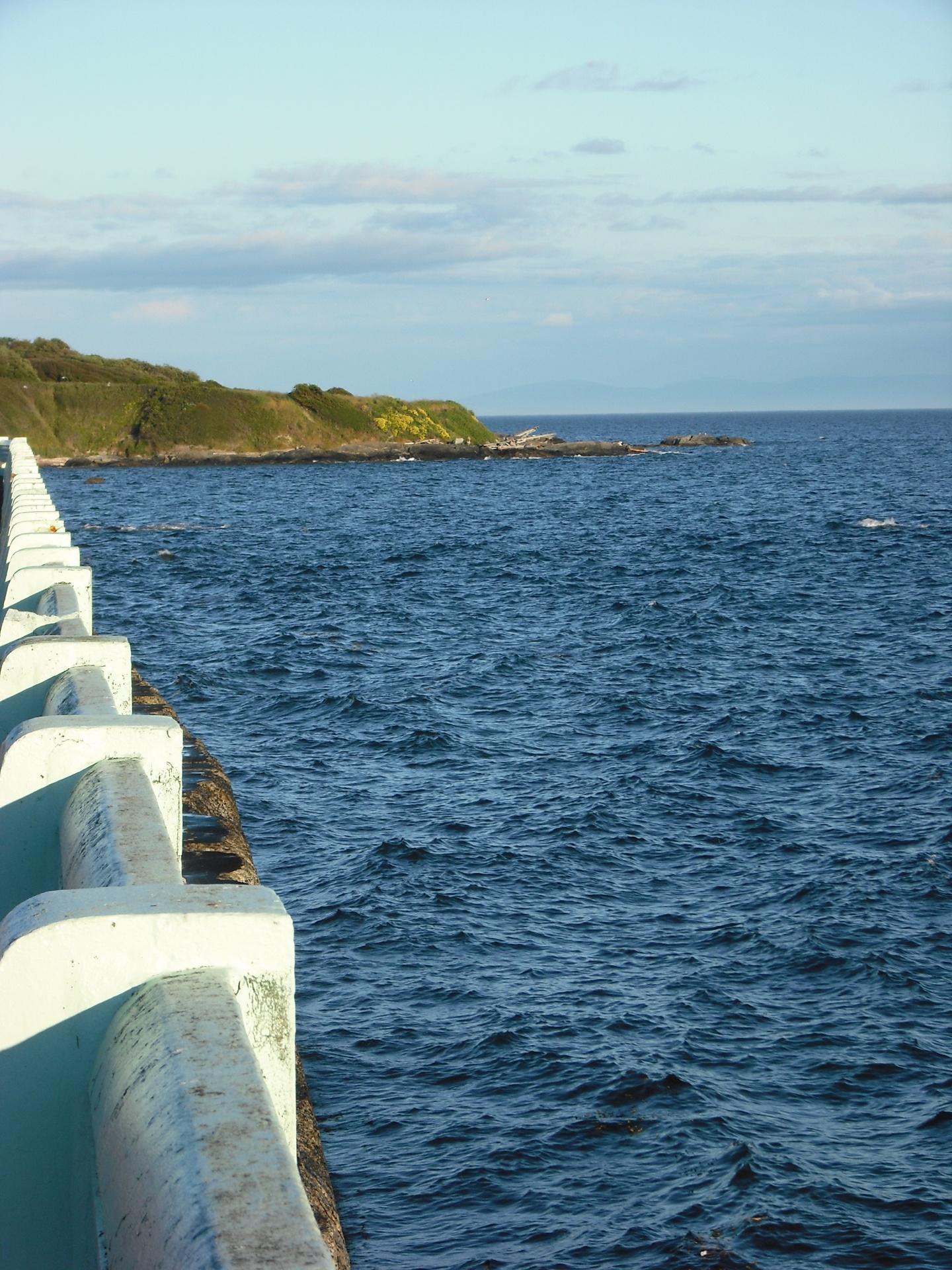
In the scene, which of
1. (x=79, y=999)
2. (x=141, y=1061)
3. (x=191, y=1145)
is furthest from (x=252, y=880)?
(x=191, y=1145)

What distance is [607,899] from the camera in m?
14.7

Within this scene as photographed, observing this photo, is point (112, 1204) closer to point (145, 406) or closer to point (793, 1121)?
point (793, 1121)

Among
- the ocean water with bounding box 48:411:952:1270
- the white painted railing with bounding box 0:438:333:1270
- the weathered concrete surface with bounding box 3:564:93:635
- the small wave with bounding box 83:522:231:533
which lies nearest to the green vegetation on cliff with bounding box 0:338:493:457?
the small wave with bounding box 83:522:231:533

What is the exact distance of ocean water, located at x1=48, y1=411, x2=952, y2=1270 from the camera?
9305 mm

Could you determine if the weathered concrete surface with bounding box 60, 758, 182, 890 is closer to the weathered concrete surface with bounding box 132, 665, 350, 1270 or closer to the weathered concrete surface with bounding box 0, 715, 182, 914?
the weathered concrete surface with bounding box 0, 715, 182, 914

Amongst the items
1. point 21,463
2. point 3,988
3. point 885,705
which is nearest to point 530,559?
point 885,705

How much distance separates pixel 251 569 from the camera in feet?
151

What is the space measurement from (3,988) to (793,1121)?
9198 mm

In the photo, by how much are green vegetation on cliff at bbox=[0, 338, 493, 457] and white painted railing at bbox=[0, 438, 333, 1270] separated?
103 meters

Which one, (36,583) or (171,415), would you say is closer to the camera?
(36,583)

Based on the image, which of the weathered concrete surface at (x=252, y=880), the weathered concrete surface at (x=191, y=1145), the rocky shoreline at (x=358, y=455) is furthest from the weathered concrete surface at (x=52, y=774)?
the rocky shoreline at (x=358, y=455)

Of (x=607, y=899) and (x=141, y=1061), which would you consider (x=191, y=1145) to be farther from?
(x=607, y=899)

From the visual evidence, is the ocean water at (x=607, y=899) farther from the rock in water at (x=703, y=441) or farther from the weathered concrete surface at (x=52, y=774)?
the rock in water at (x=703, y=441)

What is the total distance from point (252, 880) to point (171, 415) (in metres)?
109
